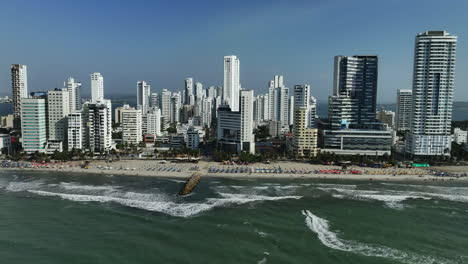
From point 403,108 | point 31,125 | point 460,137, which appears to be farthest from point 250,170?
point 403,108

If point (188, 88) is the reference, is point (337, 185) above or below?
below

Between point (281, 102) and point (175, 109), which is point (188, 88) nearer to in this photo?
point (175, 109)

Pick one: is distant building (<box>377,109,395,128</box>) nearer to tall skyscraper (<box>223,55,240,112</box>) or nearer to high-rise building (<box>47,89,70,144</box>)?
tall skyscraper (<box>223,55,240,112</box>)

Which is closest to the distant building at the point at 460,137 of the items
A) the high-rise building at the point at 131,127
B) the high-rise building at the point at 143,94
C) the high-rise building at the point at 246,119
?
the high-rise building at the point at 246,119

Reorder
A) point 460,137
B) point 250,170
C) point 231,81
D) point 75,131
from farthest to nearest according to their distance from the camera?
point 231,81 < point 460,137 < point 75,131 < point 250,170

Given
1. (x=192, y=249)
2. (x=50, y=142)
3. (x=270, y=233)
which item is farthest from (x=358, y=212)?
(x=50, y=142)

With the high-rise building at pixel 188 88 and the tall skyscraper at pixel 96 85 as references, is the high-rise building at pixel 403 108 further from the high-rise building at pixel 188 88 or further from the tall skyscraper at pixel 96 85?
the tall skyscraper at pixel 96 85

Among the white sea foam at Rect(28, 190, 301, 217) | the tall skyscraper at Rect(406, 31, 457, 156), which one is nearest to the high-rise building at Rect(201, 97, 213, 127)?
the tall skyscraper at Rect(406, 31, 457, 156)
